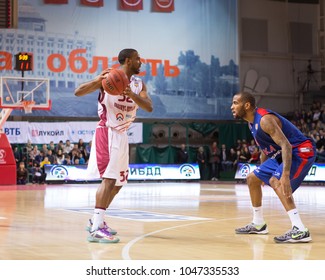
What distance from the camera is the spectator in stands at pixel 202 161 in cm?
3161

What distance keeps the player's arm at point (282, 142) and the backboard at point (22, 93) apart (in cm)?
1794

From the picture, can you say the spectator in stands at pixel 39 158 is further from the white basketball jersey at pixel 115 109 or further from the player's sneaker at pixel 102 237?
the player's sneaker at pixel 102 237

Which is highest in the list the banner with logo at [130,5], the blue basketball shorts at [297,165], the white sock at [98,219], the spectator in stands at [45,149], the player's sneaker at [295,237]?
the banner with logo at [130,5]

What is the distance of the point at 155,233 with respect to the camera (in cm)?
869

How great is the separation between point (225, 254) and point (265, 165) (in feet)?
5.88

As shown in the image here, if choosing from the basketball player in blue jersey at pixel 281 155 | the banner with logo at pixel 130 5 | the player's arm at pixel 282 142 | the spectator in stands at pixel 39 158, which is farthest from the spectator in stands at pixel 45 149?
the player's arm at pixel 282 142

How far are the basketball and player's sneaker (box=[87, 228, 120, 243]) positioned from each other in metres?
1.50

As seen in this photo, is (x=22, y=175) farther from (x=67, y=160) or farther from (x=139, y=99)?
(x=139, y=99)

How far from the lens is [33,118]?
31.2m

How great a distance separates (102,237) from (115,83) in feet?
5.43

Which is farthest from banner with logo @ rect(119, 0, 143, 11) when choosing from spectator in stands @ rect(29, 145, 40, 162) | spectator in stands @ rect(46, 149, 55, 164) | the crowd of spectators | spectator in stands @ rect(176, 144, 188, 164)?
spectator in stands @ rect(46, 149, 55, 164)
